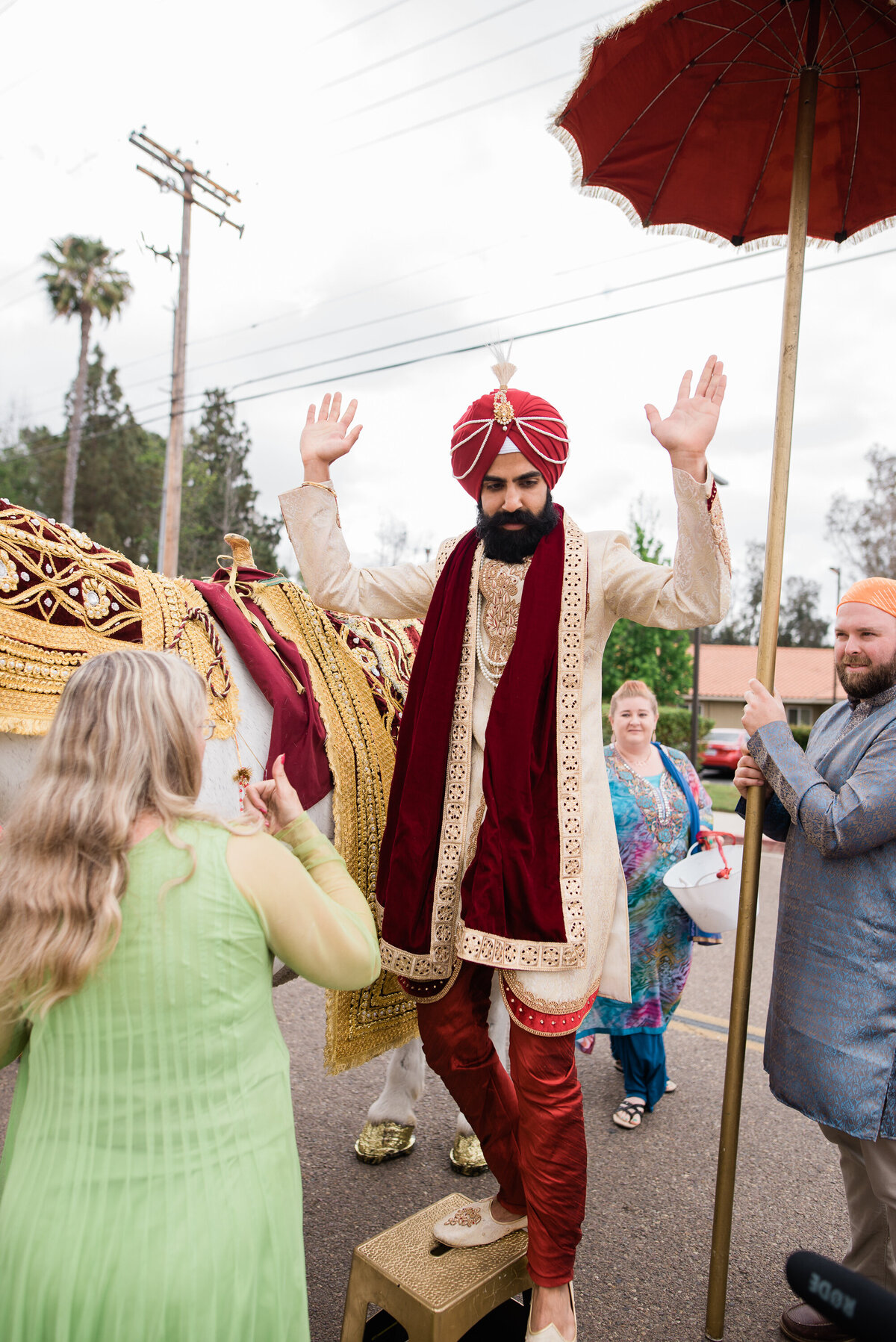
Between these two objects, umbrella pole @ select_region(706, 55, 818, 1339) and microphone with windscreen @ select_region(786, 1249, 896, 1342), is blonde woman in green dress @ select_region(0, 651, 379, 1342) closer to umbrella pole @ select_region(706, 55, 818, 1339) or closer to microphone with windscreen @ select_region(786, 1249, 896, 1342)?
microphone with windscreen @ select_region(786, 1249, 896, 1342)

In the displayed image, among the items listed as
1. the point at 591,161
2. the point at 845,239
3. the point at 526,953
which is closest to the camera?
the point at 526,953

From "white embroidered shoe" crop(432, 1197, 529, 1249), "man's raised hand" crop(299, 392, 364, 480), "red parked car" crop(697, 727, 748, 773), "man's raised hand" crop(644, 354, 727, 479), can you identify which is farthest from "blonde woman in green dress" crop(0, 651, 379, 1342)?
"red parked car" crop(697, 727, 748, 773)

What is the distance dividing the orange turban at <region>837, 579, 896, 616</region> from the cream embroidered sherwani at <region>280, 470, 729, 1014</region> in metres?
0.40

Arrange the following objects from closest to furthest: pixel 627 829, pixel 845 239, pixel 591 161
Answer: pixel 591 161, pixel 845 239, pixel 627 829

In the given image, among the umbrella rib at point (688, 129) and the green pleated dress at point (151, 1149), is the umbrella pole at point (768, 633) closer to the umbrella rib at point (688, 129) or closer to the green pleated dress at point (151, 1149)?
the umbrella rib at point (688, 129)

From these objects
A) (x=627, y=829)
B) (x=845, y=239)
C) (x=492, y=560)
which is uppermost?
(x=845, y=239)

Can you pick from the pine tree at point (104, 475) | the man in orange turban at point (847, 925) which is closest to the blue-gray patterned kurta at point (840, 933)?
the man in orange turban at point (847, 925)

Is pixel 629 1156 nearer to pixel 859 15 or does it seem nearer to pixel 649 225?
pixel 649 225

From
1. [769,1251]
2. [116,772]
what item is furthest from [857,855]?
[116,772]

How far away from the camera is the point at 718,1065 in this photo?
4.07 m

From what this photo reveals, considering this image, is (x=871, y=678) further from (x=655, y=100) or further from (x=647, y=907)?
(x=647, y=907)

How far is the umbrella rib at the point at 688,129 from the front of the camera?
227 cm

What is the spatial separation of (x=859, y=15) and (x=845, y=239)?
68 cm

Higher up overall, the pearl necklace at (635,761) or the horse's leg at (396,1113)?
the pearl necklace at (635,761)
